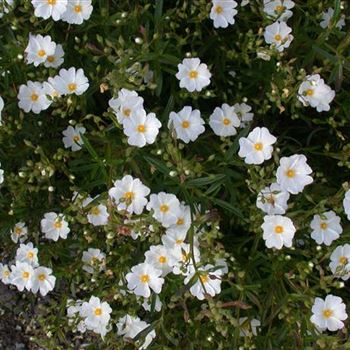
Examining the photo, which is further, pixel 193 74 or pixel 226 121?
pixel 226 121

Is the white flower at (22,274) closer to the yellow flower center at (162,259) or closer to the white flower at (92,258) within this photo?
the white flower at (92,258)

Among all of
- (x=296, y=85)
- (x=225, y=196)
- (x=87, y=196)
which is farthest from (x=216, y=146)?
(x=87, y=196)

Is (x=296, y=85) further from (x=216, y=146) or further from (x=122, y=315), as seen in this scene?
(x=122, y=315)

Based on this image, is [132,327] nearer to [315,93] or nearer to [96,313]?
[96,313]

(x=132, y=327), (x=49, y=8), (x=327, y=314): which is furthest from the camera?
(x=132, y=327)

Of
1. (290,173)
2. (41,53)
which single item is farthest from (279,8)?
(41,53)

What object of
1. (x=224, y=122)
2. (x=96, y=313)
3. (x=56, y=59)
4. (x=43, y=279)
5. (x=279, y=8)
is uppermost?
(x=279, y=8)
